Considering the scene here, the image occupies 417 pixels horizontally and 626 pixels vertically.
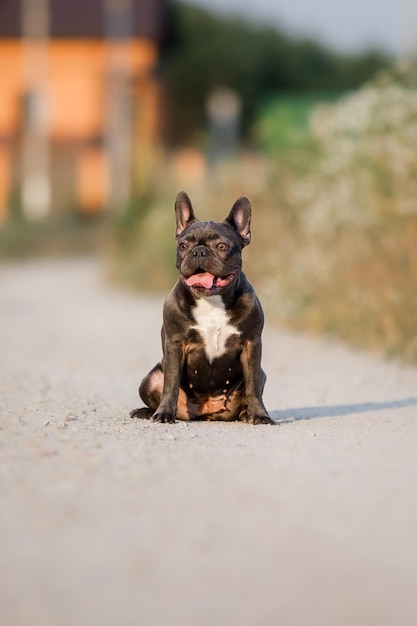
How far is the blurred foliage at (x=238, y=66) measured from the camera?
50.9 meters

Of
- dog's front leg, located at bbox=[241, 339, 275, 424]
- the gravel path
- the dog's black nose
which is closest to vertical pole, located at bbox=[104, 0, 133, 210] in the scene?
the gravel path

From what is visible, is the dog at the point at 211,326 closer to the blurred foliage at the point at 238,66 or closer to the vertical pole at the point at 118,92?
the blurred foliage at the point at 238,66

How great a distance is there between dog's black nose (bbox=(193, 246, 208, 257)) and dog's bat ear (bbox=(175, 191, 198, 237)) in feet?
1.80

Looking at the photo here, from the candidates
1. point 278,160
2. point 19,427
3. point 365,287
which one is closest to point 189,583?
point 19,427

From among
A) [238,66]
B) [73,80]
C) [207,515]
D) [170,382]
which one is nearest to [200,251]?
[170,382]

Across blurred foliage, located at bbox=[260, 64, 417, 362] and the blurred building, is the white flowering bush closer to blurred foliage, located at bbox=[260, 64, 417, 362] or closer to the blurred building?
blurred foliage, located at bbox=[260, 64, 417, 362]

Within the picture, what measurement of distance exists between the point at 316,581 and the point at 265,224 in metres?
14.4

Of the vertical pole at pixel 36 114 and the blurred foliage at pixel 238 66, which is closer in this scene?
the vertical pole at pixel 36 114

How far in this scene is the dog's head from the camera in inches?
297

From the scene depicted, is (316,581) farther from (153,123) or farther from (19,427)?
(153,123)

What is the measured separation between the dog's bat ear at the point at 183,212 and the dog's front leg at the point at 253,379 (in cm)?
91

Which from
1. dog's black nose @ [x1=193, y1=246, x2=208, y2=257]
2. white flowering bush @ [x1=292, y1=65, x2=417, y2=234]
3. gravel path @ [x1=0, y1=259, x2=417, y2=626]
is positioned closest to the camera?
gravel path @ [x1=0, y1=259, x2=417, y2=626]

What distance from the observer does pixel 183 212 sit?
26.8ft

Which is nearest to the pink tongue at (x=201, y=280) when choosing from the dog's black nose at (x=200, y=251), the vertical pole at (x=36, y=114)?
the dog's black nose at (x=200, y=251)
